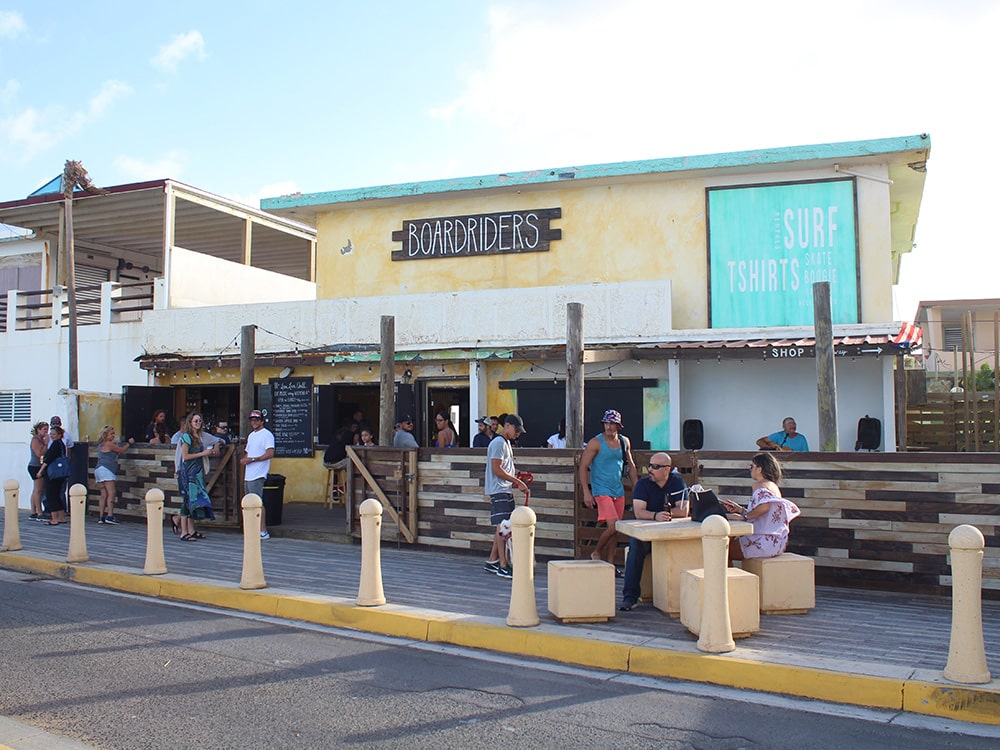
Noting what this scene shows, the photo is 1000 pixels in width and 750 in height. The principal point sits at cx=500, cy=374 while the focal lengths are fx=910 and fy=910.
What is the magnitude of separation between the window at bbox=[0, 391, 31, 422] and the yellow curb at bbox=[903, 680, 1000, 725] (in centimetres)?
1895

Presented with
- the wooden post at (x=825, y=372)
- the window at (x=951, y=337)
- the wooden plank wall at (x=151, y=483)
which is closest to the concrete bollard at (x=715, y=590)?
the wooden post at (x=825, y=372)

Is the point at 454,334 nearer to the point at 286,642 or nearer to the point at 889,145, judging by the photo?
the point at 889,145

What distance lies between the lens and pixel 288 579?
964 centimetres

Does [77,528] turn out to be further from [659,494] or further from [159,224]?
[159,224]

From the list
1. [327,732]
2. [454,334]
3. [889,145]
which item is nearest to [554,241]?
[454,334]

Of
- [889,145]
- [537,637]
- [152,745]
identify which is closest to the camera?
[152,745]

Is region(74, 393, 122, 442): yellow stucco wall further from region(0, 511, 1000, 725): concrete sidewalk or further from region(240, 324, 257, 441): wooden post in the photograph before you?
region(0, 511, 1000, 725): concrete sidewalk

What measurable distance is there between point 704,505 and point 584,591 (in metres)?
1.30

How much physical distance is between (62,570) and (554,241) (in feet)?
31.4

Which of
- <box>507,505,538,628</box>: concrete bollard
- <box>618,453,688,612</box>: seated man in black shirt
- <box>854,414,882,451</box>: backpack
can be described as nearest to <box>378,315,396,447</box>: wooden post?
<box>618,453,688,612</box>: seated man in black shirt

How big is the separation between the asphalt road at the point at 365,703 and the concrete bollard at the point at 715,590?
0.44 metres

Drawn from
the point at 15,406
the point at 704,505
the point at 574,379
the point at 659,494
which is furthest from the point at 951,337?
the point at 15,406

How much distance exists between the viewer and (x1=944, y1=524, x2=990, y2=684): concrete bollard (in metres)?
5.59

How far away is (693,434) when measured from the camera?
14375mm
